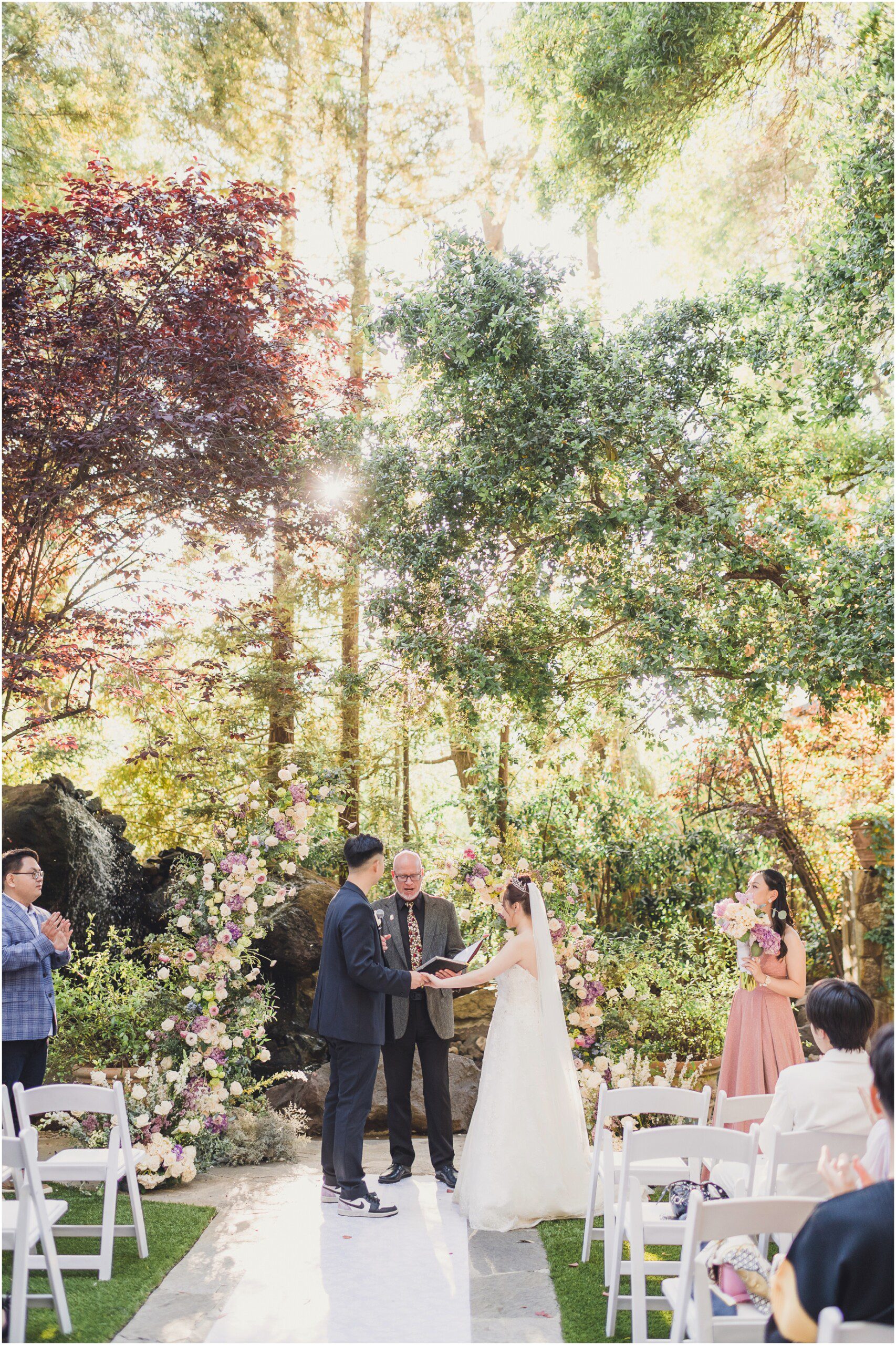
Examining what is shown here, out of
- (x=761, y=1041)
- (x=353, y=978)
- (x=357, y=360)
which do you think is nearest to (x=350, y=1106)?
(x=353, y=978)

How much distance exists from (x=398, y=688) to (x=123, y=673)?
7.08 feet

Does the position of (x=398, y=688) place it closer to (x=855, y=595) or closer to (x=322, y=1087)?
(x=322, y=1087)

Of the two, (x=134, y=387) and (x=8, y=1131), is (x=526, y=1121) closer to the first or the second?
(x=8, y=1131)

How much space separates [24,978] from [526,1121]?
8.26ft

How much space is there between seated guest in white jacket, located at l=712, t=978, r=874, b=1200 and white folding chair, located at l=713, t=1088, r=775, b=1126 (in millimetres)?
476

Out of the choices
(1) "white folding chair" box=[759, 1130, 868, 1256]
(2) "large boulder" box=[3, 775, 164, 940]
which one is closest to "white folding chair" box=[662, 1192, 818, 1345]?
(1) "white folding chair" box=[759, 1130, 868, 1256]

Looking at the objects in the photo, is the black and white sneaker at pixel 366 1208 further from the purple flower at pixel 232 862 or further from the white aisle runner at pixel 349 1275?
the purple flower at pixel 232 862

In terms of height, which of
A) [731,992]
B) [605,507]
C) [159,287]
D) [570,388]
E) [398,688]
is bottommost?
[731,992]

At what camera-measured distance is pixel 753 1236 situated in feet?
12.7

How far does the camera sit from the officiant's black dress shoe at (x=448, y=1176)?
5.01 metres

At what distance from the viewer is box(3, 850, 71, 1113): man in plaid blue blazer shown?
4699 millimetres

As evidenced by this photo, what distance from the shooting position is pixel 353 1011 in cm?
477

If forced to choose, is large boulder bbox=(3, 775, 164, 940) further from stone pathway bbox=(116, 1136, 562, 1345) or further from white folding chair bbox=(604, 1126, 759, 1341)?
white folding chair bbox=(604, 1126, 759, 1341)

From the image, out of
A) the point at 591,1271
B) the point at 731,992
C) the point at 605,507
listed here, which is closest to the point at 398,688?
the point at 605,507
